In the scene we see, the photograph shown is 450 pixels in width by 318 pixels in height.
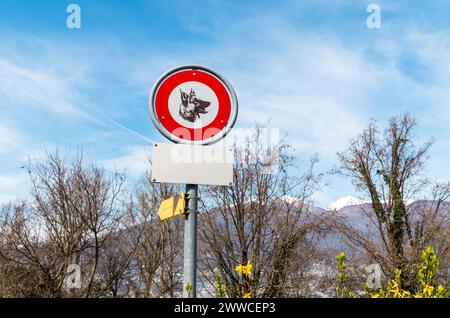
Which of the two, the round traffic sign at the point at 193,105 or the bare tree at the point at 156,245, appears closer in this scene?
the round traffic sign at the point at 193,105

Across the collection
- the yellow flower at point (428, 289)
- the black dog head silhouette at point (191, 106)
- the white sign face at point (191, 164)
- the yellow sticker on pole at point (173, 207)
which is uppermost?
the black dog head silhouette at point (191, 106)

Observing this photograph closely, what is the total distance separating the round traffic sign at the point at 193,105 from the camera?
2.76 metres

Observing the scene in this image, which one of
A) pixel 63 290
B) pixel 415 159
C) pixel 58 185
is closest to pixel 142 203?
pixel 58 185

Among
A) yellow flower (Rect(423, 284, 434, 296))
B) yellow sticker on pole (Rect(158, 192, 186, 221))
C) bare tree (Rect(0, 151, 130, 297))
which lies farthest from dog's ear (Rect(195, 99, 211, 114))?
bare tree (Rect(0, 151, 130, 297))

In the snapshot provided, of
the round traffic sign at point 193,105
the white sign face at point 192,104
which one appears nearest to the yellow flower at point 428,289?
the round traffic sign at point 193,105

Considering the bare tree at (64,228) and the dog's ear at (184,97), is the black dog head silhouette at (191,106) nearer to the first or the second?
the dog's ear at (184,97)

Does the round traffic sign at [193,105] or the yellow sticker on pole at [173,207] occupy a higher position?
the round traffic sign at [193,105]

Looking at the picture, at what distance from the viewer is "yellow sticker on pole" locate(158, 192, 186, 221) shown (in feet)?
8.62

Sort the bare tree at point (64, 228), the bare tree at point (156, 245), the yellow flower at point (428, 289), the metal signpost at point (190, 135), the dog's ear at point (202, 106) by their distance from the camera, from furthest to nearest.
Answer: the bare tree at point (156, 245)
the bare tree at point (64, 228)
the dog's ear at point (202, 106)
the yellow flower at point (428, 289)
the metal signpost at point (190, 135)

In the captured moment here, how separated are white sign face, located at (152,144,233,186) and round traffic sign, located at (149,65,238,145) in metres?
0.08

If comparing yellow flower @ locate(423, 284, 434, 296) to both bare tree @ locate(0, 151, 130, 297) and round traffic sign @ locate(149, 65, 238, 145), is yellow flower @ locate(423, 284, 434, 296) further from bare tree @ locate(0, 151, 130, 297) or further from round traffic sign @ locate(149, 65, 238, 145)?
bare tree @ locate(0, 151, 130, 297)

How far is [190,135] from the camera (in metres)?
2.74

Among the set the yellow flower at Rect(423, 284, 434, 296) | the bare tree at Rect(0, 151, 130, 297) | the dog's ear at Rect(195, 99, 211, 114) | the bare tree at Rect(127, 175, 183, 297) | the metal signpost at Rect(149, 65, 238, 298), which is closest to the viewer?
the metal signpost at Rect(149, 65, 238, 298)
